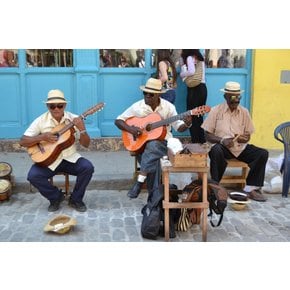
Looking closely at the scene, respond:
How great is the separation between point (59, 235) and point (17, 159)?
2.46 meters

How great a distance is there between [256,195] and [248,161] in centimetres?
39

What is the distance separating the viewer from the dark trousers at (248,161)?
523 cm

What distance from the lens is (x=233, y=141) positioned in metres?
5.27

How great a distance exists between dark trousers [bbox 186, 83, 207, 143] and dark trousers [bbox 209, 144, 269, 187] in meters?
1.37

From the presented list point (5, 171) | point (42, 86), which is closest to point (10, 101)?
point (42, 86)

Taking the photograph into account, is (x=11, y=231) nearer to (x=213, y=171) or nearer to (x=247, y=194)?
(x=213, y=171)

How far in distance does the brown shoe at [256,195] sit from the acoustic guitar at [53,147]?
6.89 ft

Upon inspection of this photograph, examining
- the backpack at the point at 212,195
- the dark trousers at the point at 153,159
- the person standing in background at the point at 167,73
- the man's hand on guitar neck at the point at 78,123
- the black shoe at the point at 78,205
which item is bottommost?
the black shoe at the point at 78,205

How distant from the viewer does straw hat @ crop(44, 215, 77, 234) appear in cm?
420

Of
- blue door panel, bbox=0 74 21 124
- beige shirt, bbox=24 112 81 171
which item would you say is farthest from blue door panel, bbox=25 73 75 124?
beige shirt, bbox=24 112 81 171

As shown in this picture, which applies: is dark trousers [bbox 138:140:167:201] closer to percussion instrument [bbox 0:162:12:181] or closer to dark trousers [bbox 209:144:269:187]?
dark trousers [bbox 209:144:269:187]

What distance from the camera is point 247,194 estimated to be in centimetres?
538

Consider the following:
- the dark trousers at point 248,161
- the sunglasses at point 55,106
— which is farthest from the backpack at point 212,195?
the sunglasses at point 55,106

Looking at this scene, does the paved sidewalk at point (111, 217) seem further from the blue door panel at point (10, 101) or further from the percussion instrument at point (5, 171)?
the blue door panel at point (10, 101)
